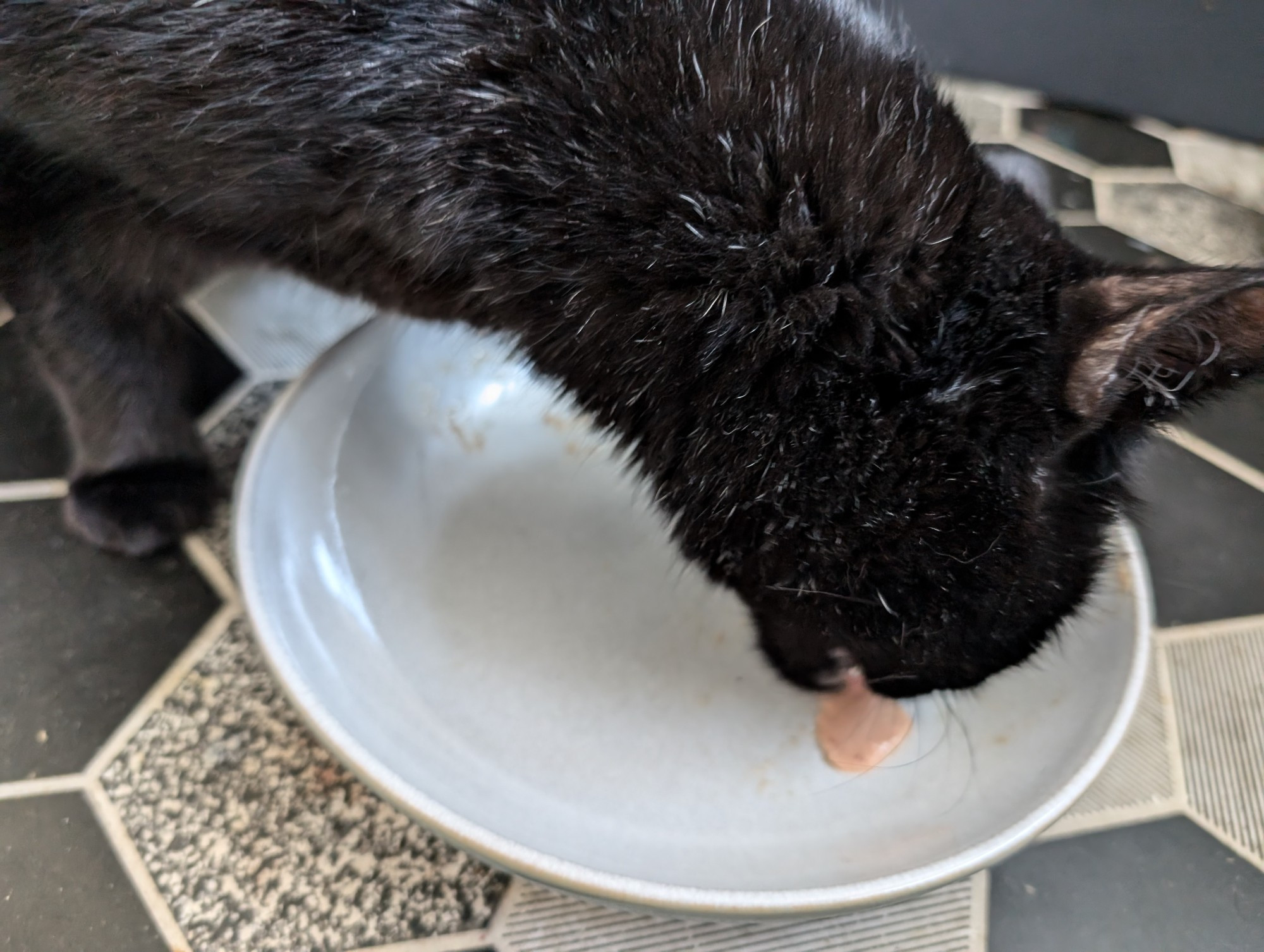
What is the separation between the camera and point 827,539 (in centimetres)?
58

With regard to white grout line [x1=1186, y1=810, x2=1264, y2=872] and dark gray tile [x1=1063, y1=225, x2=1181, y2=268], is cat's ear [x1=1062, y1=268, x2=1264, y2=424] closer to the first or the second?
white grout line [x1=1186, y1=810, x2=1264, y2=872]

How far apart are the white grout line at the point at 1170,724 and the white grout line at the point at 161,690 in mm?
970

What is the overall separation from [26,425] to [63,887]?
58cm

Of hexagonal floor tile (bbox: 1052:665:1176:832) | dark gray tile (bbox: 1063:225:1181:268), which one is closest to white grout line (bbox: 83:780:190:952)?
hexagonal floor tile (bbox: 1052:665:1176:832)

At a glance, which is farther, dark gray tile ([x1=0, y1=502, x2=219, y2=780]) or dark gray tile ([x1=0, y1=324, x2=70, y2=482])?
dark gray tile ([x1=0, y1=324, x2=70, y2=482])

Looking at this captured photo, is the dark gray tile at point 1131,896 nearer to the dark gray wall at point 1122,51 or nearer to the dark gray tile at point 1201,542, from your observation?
the dark gray tile at point 1201,542

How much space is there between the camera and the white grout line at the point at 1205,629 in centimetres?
98

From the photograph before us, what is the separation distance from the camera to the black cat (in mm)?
551

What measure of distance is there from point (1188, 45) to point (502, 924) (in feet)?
5.70

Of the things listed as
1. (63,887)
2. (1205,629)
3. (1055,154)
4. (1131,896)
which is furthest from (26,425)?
(1055,154)

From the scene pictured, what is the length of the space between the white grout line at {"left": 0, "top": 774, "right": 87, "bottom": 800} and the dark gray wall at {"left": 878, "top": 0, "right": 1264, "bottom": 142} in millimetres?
1591

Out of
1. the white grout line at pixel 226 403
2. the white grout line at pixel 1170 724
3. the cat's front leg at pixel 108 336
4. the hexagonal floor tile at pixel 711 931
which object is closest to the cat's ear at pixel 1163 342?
the hexagonal floor tile at pixel 711 931

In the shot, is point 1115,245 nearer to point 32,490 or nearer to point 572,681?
point 572,681

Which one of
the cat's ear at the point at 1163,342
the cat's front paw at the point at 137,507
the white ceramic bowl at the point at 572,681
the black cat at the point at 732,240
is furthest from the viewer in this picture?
the cat's front paw at the point at 137,507
